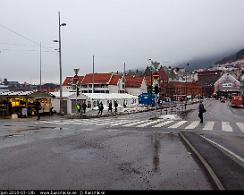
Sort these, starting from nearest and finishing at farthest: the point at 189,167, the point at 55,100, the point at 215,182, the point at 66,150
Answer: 1. the point at 215,182
2. the point at 189,167
3. the point at 66,150
4. the point at 55,100

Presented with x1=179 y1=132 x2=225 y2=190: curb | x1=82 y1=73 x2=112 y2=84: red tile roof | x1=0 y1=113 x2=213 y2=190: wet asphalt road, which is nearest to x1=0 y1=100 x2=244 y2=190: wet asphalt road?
x1=0 y1=113 x2=213 y2=190: wet asphalt road

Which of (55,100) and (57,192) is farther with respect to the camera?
(55,100)

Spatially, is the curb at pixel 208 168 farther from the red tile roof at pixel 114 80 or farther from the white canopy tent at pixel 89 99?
the red tile roof at pixel 114 80

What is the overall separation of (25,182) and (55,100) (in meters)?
36.7

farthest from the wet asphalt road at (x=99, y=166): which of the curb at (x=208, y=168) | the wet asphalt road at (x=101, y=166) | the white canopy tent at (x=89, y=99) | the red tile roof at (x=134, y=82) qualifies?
the red tile roof at (x=134, y=82)

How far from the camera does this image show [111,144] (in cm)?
1445

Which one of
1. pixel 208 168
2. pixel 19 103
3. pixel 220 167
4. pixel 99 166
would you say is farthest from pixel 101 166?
pixel 19 103

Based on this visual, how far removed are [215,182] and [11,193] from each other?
3.95 meters

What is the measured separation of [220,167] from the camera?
9234 millimetres

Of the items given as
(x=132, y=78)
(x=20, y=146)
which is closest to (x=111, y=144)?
(x=20, y=146)

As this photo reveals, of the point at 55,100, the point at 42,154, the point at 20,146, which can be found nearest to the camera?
the point at 42,154

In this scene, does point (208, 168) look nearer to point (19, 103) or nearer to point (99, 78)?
point (19, 103)

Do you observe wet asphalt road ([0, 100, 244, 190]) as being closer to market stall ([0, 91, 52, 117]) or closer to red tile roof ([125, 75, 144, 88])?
market stall ([0, 91, 52, 117])

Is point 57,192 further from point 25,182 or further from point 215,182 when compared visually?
point 215,182
